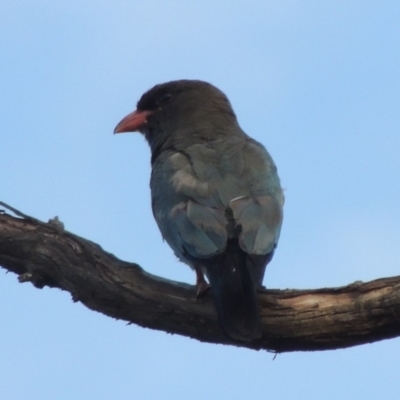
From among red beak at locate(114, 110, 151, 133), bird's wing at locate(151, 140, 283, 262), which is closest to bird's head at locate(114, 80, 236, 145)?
red beak at locate(114, 110, 151, 133)

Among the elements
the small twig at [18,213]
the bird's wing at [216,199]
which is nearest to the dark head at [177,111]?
the bird's wing at [216,199]

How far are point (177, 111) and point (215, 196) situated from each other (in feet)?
7.90

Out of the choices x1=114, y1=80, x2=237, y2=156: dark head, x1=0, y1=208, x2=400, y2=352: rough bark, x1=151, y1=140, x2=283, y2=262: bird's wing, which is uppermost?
x1=114, y1=80, x2=237, y2=156: dark head

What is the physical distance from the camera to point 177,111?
830 centimetres

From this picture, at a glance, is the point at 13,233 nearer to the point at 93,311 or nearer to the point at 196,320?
the point at 93,311

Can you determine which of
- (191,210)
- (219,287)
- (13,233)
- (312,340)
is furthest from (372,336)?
(13,233)

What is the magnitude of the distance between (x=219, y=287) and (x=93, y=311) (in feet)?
2.60

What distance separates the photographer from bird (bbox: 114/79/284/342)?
5.24 metres

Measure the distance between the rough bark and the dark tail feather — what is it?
0.40ft

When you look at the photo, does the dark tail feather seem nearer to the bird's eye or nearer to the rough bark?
the rough bark

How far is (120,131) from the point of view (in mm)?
8586

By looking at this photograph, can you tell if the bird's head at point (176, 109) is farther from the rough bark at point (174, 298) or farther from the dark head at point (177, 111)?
the rough bark at point (174, 298)

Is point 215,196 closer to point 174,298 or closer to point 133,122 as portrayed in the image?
point 174,298

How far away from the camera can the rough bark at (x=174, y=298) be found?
5035 mm
